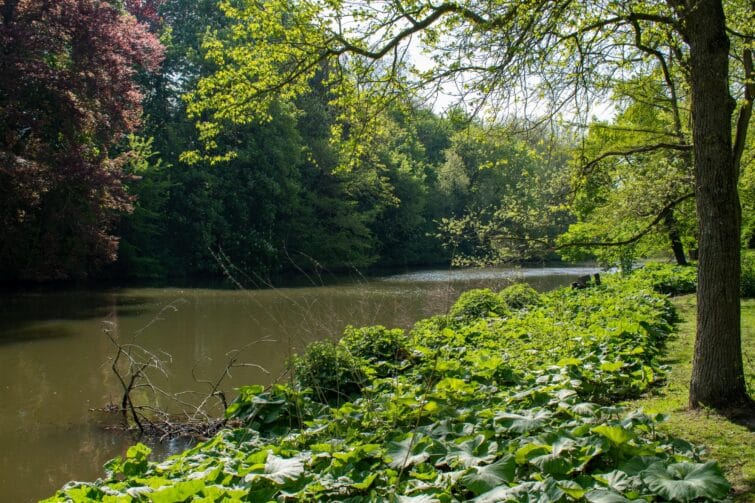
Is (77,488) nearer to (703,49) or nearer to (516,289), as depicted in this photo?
(703,49)

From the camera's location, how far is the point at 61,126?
20203mm

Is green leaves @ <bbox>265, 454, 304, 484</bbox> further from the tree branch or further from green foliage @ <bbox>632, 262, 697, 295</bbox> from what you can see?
green foliage @ <bbox>632, 262, 697, 295</bbox>

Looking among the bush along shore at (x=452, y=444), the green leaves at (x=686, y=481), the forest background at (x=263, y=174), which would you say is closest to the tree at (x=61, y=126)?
the forest background at (x=263, y=174)

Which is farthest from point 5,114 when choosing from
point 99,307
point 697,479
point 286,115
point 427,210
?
point 427,210

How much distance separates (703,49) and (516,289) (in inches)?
323

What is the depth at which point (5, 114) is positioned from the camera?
18641 millimetres

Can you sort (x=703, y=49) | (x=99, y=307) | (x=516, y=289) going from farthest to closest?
(x=99, y=307)
(x=516, y=289)
(x=703, y=49)

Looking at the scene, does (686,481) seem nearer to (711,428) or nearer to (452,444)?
(452,444)

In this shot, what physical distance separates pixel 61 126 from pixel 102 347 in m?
10.6

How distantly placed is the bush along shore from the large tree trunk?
0.80m

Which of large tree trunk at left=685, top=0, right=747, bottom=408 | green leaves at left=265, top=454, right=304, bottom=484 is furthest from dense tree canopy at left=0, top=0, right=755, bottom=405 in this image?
green leaves at left=265, top=454, right=304, bottom=484

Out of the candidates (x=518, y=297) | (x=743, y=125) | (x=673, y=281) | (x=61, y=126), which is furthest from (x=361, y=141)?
(x=61, y=126)

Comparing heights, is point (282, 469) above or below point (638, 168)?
below

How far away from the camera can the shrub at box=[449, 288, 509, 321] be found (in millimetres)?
11102
